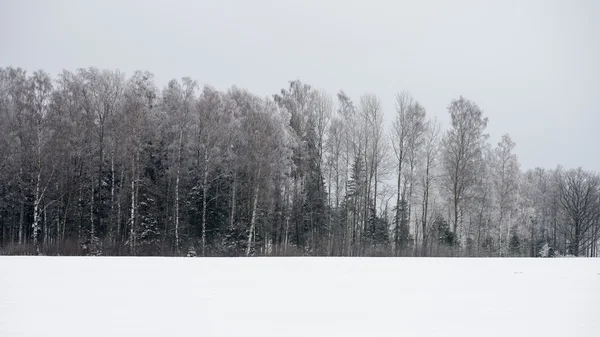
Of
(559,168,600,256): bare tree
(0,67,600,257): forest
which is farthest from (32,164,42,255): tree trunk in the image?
(559,168,600,256): bare tree

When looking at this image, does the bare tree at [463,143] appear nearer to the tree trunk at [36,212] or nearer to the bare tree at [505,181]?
the bare tree at [505,181]

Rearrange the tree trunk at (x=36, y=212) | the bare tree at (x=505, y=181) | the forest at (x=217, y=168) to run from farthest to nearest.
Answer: the bare tree at (x=505, y=181), the forest at (x=217, y=168), the tree trunk at (x=36, y=212)
